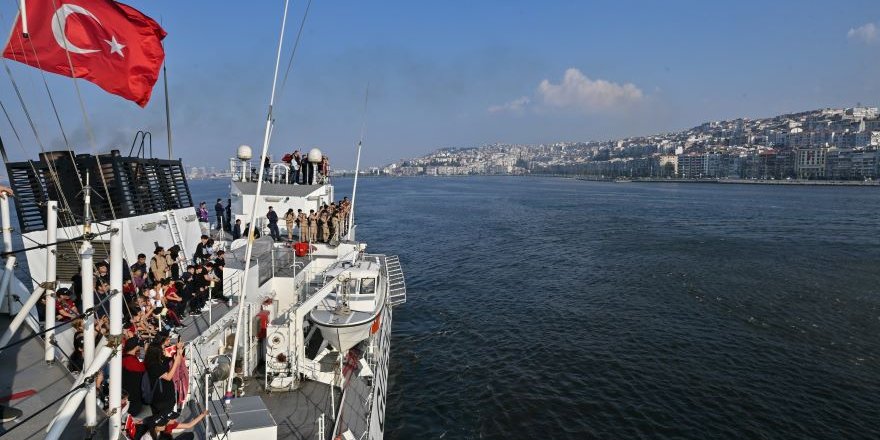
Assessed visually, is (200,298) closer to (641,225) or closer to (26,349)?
(26,349)

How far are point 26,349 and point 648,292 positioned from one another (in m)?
28.6

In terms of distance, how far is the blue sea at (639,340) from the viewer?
15.6 m

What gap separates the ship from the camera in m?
5.43

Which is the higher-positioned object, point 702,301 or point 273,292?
point 273,292

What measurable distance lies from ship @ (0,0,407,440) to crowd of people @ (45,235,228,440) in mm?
113

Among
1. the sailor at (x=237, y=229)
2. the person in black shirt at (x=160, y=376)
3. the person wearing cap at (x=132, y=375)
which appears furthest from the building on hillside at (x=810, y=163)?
the person wearing cap at (x=132, y=375)

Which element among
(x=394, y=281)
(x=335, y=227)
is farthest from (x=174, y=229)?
(x=394, y=281)

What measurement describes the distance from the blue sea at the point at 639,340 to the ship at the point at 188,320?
4.48 meters

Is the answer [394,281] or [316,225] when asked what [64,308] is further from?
[394,281]

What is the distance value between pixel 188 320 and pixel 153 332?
2230 millimetres

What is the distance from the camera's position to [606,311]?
25.8m

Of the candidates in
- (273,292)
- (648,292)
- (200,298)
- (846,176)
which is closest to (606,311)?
(648,292)

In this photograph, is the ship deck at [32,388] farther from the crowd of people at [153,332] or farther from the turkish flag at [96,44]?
the turkish flag at [96,44]

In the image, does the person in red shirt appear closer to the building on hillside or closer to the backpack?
the backpack
